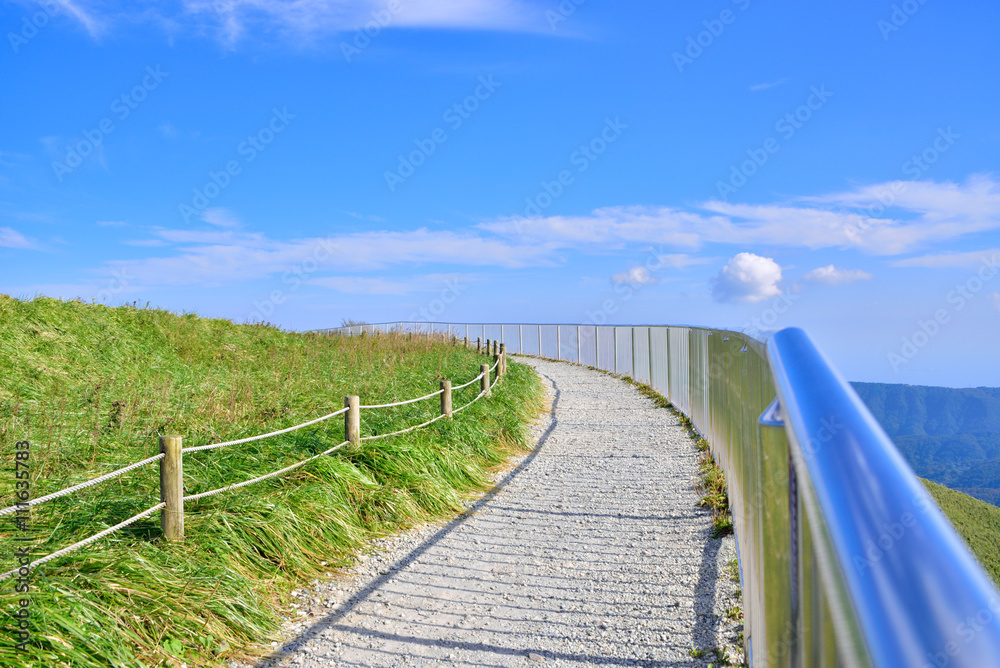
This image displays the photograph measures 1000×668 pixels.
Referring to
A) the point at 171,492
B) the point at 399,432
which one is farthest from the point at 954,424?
the point at 171,492

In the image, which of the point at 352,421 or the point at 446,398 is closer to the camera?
the point at 352,421

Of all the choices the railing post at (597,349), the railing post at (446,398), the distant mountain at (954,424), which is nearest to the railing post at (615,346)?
the railing post at (597,349)

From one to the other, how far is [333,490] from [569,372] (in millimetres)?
17387

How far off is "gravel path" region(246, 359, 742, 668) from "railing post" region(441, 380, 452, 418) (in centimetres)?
162

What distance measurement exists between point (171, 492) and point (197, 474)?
1196 mm

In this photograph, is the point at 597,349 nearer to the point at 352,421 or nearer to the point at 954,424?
the point at 352,421

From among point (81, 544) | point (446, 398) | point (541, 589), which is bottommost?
point (541, 589)

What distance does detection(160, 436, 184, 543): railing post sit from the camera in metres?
4.60

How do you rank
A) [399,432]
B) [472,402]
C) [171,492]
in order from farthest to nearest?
[472,402], [399,432], [171,492]

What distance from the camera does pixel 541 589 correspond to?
4902mm

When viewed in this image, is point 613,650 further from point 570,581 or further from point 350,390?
point 350,390

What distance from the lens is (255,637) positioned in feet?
13.2

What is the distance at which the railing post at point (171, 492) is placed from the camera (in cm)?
460

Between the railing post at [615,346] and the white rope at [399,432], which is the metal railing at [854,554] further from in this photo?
the railing post at [615,346]
